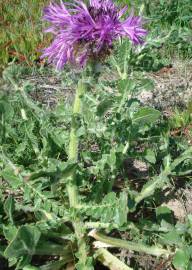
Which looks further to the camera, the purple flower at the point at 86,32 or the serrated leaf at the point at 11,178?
the serrated leaf at the point at 11,178

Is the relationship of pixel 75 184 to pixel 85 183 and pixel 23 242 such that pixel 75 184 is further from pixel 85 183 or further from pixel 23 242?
pixel 23 242

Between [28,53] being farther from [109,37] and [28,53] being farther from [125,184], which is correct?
[109,37]

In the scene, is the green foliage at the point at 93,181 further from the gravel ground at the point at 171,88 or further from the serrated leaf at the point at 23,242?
the gravel ground at the point at 171,88

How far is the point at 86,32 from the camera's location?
1928mm

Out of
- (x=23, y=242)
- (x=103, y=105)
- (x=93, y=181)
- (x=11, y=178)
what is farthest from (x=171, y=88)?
(x=23, y=242)

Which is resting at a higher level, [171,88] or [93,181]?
[171,88]

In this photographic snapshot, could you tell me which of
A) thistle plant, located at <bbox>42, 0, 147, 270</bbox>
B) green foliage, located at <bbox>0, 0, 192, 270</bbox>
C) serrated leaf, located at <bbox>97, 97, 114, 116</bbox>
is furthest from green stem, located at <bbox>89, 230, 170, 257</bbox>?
serrated leaf, located at <bbox>97, 97, 114, 116</bbox>

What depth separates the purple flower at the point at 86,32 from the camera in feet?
6.35

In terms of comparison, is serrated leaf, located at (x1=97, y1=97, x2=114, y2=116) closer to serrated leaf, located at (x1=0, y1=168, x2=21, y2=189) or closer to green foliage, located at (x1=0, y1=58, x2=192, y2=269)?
green foliage, located at (x1=0, y1=58, x2=192, y2=269)

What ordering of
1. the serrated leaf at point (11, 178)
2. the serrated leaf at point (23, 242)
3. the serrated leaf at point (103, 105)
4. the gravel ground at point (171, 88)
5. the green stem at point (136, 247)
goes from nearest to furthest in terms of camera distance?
1. the serrated leaf at point (23, 242)
2. the serrated leaf at point (103, 105)
3. the serrated leaf at point (11, 178)
4. the green stem at point (136, 247)
5. the gravel ground at point (171, 88)

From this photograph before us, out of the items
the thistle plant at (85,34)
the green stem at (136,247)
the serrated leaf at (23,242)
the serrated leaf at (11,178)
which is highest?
the thistle plant at (85,34)

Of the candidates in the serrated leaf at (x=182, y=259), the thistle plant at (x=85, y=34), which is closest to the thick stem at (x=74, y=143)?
the thistle plant at (x=85, y=34)

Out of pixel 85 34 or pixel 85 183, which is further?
pixel 85 183

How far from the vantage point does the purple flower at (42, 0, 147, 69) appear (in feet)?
6.35
